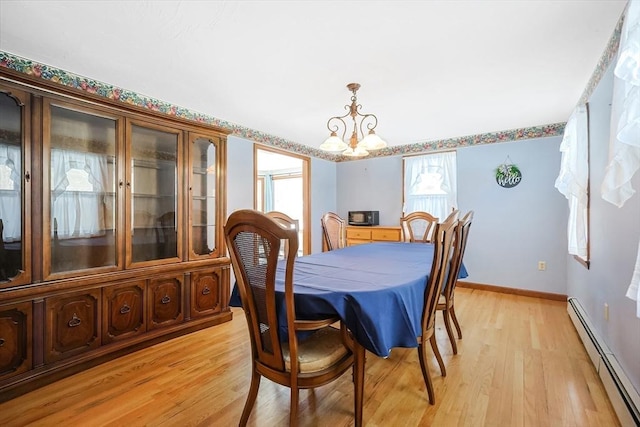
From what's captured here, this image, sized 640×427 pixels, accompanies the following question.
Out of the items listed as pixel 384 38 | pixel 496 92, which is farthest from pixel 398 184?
pixel 384 38

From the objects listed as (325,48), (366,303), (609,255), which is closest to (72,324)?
(366,303)

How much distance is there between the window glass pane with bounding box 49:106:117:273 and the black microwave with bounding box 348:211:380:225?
341 centimetres

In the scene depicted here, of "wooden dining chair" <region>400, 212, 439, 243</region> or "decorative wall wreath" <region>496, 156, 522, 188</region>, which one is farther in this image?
"decorative wall wreath" <region>496, 156, 522, 188</region>

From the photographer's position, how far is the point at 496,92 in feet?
8.60

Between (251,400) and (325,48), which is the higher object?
(325,48)

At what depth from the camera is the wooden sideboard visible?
441 cm

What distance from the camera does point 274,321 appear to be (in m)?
1.30

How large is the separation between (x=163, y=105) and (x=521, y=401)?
3621 millimetres

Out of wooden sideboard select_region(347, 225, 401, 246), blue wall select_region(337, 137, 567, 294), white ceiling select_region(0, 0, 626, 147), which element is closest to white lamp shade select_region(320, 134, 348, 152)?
white ceiling select_region(0, 0, 626, 147)

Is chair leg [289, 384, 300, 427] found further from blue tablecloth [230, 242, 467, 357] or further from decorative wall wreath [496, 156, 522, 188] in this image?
decorative wall wreath [496, 156, 522, 188]

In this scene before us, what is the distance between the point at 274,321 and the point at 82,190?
191cm

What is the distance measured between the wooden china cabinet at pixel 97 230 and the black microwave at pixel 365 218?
2490 mm

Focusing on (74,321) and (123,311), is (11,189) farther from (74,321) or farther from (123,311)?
(123,311)

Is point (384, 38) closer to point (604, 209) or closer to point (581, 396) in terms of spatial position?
point (604, 209)
